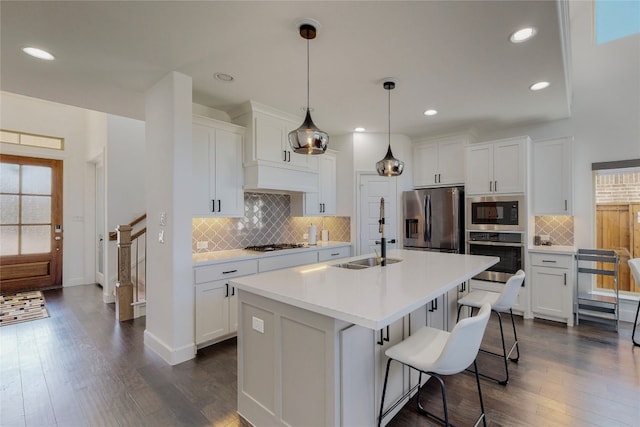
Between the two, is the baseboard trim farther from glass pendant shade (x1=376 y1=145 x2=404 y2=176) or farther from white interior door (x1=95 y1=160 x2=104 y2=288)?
white interior door (x1=95 y1=160 x2=104 y2=288)

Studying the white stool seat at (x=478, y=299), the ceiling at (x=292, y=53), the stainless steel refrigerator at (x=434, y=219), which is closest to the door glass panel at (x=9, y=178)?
the ceiling at (x=292, y=53)

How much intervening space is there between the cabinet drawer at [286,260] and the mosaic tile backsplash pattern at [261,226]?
63 centimetres

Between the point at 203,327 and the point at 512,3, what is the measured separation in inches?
137

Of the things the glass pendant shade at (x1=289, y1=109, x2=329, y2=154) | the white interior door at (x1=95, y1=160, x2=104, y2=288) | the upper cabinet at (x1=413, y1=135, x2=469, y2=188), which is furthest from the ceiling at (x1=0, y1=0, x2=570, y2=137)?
the white interior door at (x1=95, y1=160, x2=104, y2=288)

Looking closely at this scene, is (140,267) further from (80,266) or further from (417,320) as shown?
(417,320)

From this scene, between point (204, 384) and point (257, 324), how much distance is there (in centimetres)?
98

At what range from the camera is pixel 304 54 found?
2367 mm

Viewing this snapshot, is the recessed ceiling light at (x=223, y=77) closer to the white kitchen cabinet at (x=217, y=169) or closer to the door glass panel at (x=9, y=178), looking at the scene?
the white kitchen cabinet at (x=217, y=169)

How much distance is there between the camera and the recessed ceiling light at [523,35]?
6.79ft

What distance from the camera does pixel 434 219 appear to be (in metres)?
4.51

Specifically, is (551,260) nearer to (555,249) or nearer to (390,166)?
(555,249)

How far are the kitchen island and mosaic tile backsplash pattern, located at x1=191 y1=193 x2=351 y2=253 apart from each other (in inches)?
68.3

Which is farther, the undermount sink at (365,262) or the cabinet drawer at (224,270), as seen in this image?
the cabinet drawer at (224,270)

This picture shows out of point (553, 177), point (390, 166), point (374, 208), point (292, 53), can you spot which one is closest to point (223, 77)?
point (292, 53)
